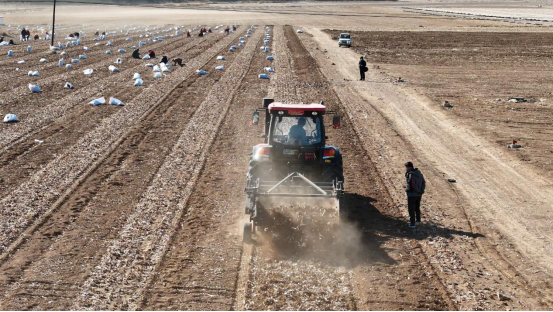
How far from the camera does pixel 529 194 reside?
17297 mm

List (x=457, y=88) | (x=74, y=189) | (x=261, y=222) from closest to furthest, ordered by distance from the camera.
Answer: (x=261, y=222) < (x=74, y=189) < (x=457, y=88)

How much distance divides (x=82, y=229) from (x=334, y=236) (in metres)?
5.33

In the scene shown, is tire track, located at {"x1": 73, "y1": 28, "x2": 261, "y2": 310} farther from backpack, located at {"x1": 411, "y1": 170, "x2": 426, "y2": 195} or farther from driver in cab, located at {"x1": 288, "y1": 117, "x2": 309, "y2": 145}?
backpack, located at {"x1": 411, "y1": 170, "x2": 426, "y2": 195}

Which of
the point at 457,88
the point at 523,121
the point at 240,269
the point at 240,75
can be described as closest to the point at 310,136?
the point at 240,269

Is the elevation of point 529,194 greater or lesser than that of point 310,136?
lesser

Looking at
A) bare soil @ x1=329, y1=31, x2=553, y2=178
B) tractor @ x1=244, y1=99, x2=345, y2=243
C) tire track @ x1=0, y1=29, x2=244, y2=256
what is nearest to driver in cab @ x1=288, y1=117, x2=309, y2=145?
tractor @ x1=244, y1=99, x2=345, y2=243

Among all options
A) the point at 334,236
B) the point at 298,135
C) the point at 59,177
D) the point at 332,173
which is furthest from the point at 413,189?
the point at 59,177

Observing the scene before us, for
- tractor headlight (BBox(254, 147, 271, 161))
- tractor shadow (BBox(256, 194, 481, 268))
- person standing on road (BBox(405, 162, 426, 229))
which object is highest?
tractor headlight (BBox(254, 147, 271, 161))

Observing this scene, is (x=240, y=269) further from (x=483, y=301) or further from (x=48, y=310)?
(x=483, y=301)

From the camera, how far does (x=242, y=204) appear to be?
51.2 feet

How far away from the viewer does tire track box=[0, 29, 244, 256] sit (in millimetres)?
14305

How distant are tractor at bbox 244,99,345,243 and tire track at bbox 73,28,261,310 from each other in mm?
2028

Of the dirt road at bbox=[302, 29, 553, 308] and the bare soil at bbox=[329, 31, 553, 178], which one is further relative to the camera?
the bare soil at bbox=[329, 31, 553, 178]

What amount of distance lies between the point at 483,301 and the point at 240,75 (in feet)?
99.0
